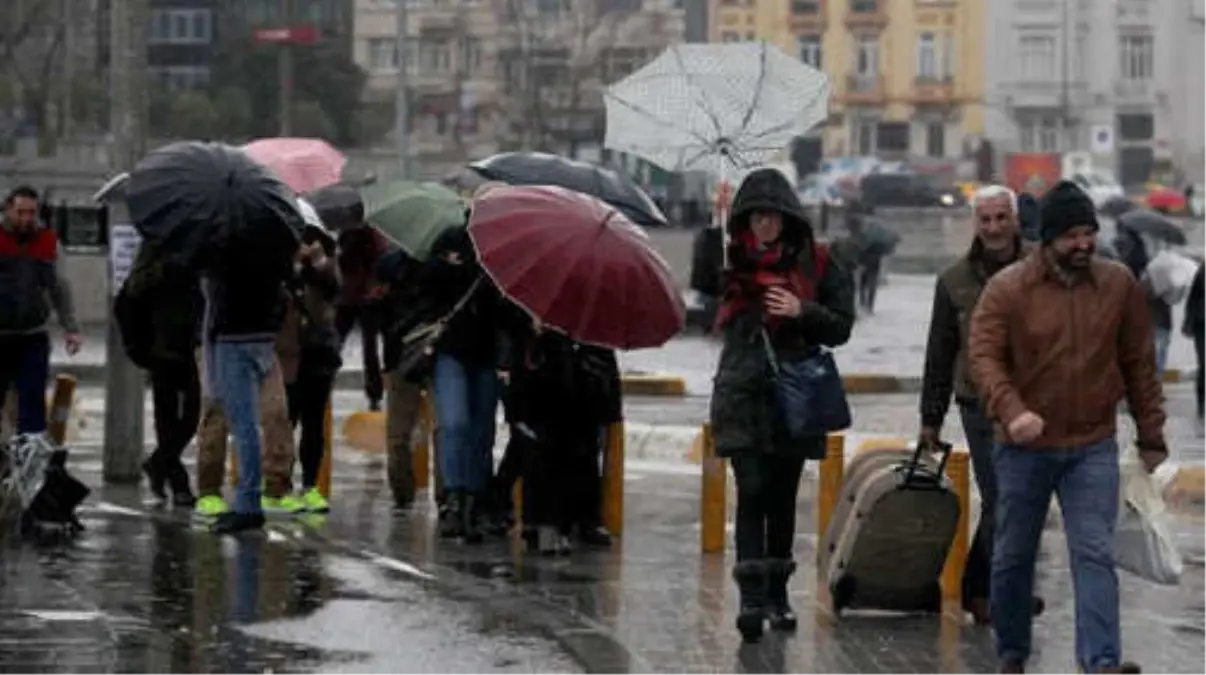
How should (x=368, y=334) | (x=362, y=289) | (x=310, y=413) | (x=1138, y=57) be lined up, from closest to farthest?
(x=310, y=413) < (x=362, y=289) < (x=368, y=334) < (x=1138, y=57)

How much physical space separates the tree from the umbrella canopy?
49.1 meters

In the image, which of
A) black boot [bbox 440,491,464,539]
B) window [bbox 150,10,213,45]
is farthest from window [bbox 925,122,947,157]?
black boot [bbox 440,491,464,539]

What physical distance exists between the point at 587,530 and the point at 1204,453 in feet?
29.9

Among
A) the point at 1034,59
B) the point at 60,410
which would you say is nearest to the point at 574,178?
the point at 60,410

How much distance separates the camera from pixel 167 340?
52.3 feet

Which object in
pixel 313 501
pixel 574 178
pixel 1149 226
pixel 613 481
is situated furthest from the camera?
pixel 1149 226

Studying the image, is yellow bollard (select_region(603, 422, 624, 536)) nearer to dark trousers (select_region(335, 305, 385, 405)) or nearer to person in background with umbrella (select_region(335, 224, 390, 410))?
person in background with umbrella (select_region(335, 224, 390, 410))

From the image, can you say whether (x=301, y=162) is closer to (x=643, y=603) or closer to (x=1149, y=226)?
(x=643, y=603)

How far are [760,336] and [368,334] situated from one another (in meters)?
7.39

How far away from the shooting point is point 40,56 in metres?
59.1

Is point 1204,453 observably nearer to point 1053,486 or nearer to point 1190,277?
point 1190,277

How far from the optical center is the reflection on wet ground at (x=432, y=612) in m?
11.1

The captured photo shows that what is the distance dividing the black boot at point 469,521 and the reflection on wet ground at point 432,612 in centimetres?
11

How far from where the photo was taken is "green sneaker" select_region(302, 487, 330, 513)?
16016 mm
